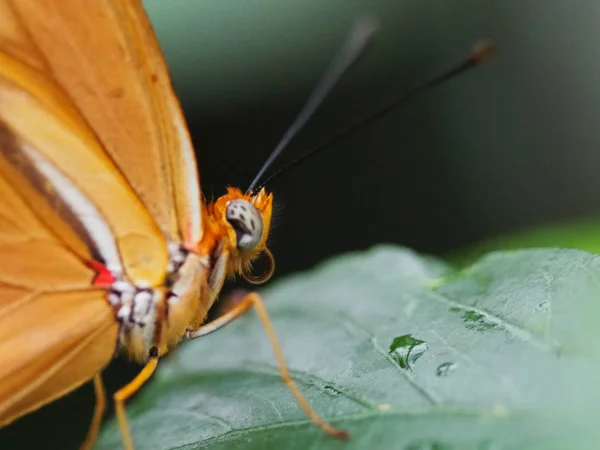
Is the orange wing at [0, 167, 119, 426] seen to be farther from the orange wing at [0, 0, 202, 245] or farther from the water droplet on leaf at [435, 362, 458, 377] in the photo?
the water droplet on leaf at [435, 362, 458, 377]

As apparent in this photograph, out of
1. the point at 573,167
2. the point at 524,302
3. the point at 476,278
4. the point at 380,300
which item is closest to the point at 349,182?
the point at 573,167

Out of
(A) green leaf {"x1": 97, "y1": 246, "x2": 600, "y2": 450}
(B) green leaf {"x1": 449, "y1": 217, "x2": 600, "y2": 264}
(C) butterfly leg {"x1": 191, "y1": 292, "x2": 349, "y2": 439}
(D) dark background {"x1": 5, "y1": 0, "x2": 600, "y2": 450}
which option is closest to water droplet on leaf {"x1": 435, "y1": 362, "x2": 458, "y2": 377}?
(A) green leaf {"x1": 97, "y1": 246, "x2": 600, "y2": 450}

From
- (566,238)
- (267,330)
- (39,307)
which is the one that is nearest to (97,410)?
(39,307)

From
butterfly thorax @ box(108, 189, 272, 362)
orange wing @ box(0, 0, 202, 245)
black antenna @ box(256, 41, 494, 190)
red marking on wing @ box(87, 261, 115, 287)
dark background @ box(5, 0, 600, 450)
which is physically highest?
orange wing @ box(0, 0, 202, 245)

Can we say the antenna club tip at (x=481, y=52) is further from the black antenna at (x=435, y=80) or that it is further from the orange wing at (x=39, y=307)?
the orange wing at (x=39, y=307)

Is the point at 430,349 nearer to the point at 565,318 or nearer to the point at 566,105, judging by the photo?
the point at 565,318

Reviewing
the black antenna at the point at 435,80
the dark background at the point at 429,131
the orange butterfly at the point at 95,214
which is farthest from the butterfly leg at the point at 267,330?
the dark background at the point at 429,131
